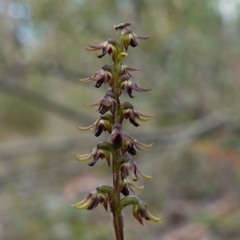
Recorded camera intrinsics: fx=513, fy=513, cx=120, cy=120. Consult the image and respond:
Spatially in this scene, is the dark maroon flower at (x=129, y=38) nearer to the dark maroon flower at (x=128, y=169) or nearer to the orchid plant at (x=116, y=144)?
the orchid plant at (x=116, y=144)

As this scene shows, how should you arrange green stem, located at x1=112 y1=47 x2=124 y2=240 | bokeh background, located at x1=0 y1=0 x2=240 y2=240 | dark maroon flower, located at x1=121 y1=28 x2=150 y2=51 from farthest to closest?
1. bokeh background, located at x1=0 y1=0 x2=240 y2=240
2. dark maroon flower, located at x1=121 y1=28 x2=150 y2=51
3. green stem, located at x1=112 y1=47 x2=124 y2=240

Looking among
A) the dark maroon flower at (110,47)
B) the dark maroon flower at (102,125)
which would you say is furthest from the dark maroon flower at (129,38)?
the dark maroon flower at (102,125)

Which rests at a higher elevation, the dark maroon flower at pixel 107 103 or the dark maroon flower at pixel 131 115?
the dark maroon flower at pixel 107 103

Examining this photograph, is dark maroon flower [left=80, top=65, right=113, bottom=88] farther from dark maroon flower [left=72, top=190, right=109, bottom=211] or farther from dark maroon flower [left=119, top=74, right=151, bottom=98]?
dark maroon flower [left=72, top=190, right=109, bottom=211]

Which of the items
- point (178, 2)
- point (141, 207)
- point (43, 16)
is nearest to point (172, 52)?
point (178, 2)

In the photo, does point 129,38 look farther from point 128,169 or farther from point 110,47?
point 128,169

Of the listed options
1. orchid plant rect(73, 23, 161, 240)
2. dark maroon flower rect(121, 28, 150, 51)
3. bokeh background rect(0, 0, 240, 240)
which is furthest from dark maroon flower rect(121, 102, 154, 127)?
bokeh background rect(0, 0, 240, 240)

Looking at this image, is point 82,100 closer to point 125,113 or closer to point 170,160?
point 170,160

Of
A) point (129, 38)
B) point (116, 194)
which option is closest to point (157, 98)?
point (129, 38)
